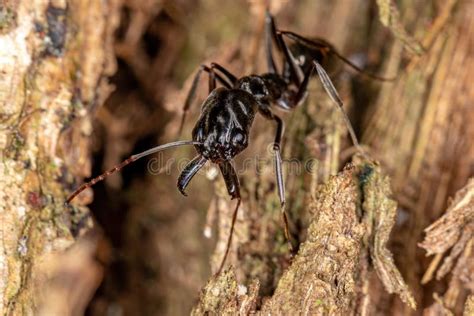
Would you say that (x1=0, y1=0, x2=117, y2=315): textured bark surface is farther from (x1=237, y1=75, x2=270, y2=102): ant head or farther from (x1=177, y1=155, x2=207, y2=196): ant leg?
(x1=237, y1=75, x2=270, y2=102): ant head

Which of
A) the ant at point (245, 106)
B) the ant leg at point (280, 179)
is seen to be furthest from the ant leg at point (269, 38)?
the ant leg at point (280, 179)

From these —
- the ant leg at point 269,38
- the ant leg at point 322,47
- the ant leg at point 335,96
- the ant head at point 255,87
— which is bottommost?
the ant leg at point 335,96

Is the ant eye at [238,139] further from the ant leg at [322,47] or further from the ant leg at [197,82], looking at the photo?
the ant leg at [322,47]

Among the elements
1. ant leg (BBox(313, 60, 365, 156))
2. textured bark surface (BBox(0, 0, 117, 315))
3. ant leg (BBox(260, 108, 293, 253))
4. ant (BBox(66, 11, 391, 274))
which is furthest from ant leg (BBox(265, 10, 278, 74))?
textured bark surface (BBox(0, 0, 117, 315))

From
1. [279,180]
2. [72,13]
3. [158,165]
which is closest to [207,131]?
[279,180]

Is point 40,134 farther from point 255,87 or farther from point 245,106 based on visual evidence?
point 255,87

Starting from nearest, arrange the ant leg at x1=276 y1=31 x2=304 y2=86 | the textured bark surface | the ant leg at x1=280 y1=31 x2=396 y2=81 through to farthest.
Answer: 1. the textured bark surface
2. the ant leg at x1=280 y1=31 x2=396 y2=81
3. the ant leg at x1=276 y1=31 x2=304 y2=86
